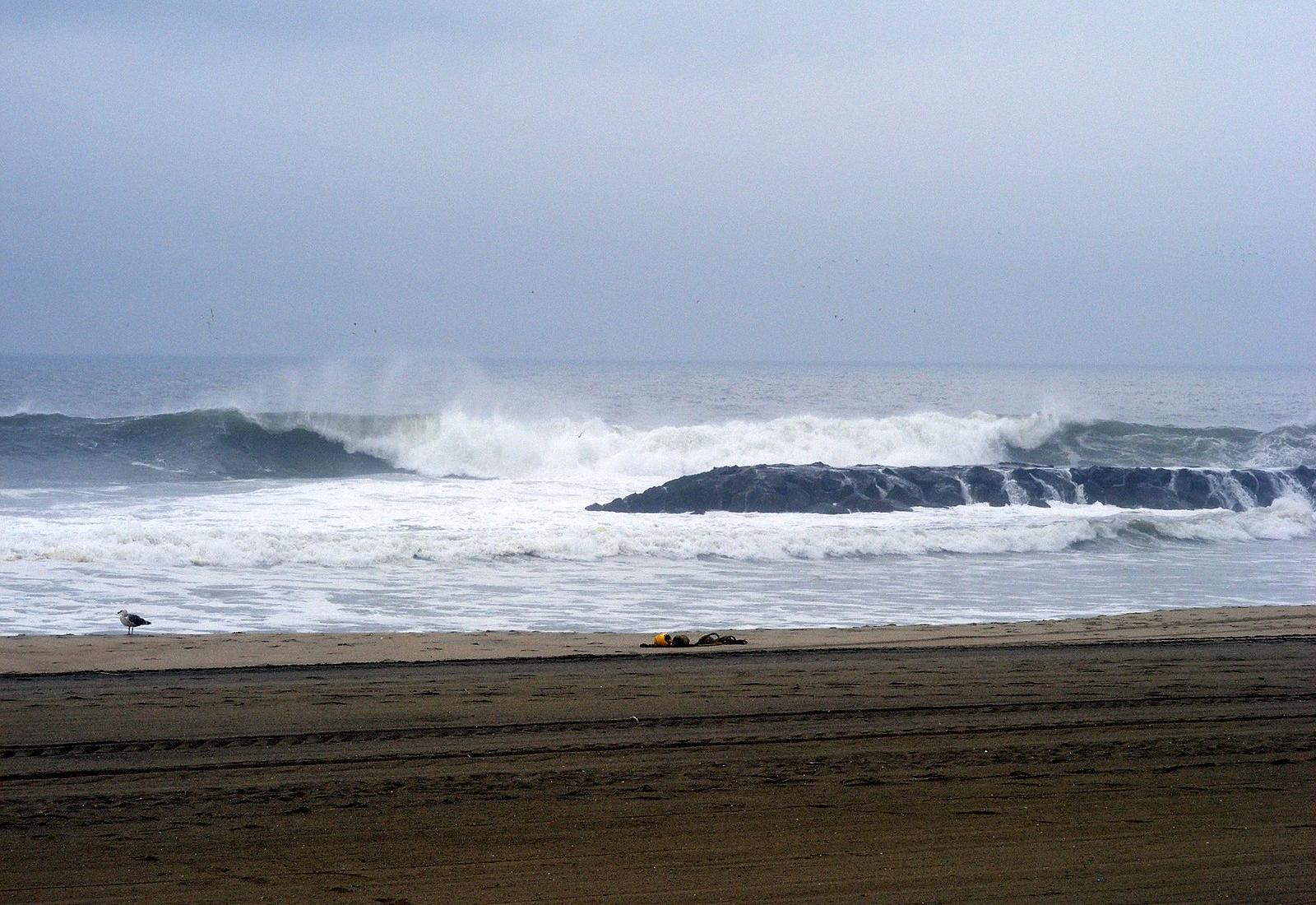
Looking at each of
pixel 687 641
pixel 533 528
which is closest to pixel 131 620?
pixel 687 641

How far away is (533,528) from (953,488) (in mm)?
8368

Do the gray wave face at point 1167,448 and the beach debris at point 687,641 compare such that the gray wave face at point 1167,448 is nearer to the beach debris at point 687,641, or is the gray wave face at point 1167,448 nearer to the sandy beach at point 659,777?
the beach debris at point 687,641

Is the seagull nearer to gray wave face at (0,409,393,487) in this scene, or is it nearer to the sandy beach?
the sandy beach

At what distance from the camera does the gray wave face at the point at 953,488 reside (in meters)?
19.2

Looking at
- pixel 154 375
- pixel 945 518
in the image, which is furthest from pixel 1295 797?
pixel 154 375

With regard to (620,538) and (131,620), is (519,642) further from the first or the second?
(620,538)

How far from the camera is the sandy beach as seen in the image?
391 centimetres

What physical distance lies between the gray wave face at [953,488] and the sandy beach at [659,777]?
11372mm

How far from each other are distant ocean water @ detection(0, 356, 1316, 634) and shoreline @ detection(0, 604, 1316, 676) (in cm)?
67

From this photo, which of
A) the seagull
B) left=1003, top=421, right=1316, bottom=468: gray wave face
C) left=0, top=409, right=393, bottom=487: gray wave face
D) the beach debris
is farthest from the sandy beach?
left=1003, top=421, right=1316, bottom=468: gray wave face

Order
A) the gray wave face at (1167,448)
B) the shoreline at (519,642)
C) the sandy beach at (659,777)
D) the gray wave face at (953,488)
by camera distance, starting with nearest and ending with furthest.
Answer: the sandy beach at (659,777) < the shoreline at (519,642) < the gray wave face at (953,488) < the gray wave face at (1167,448)

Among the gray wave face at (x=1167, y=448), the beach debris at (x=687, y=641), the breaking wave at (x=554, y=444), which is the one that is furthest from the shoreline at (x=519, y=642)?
the gray wave face at (x=1167, y=448)

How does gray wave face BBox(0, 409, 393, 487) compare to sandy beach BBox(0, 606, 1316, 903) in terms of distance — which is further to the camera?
gray wave face BBox(0, 409, 393, 487)

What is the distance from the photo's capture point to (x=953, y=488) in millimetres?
20484
